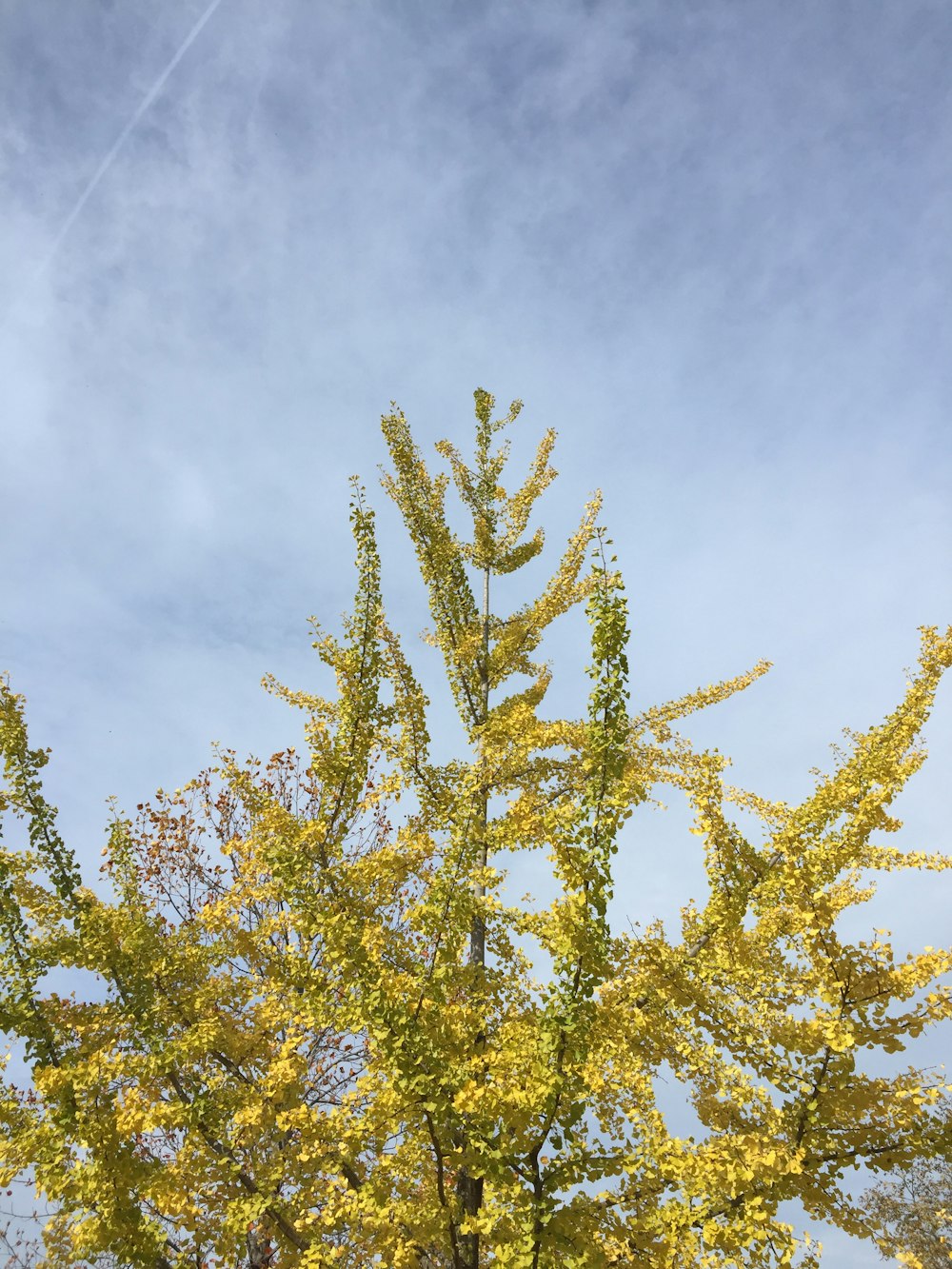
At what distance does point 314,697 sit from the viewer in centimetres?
821

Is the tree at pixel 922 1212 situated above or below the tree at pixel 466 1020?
below

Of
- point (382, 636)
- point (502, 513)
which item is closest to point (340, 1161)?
point (382, 636)

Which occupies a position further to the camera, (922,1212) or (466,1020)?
(922,1212)

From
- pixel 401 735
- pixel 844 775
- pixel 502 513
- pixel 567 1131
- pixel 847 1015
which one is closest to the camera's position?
pixel 567 1131

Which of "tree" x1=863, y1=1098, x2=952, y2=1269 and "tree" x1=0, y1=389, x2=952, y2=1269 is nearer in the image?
"tree" x1=0, y1=389, x2=952, y2=1269

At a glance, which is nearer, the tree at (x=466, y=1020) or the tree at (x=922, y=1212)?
the tree at (x=466, y=1020)

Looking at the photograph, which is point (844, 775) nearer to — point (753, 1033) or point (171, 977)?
point (753, 1033)

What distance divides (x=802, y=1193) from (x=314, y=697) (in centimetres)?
607

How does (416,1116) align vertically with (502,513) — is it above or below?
below

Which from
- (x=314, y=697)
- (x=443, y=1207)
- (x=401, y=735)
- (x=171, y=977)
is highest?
(x=314, y=697)

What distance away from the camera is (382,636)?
8227 mm

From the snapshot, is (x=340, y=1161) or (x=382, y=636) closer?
(x=340, y=1161)

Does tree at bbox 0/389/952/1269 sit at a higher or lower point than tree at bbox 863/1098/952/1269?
higher

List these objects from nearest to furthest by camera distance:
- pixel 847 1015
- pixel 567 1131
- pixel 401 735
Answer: pixel 567 1131 → pixel 847 1015 → pixel 401 735
